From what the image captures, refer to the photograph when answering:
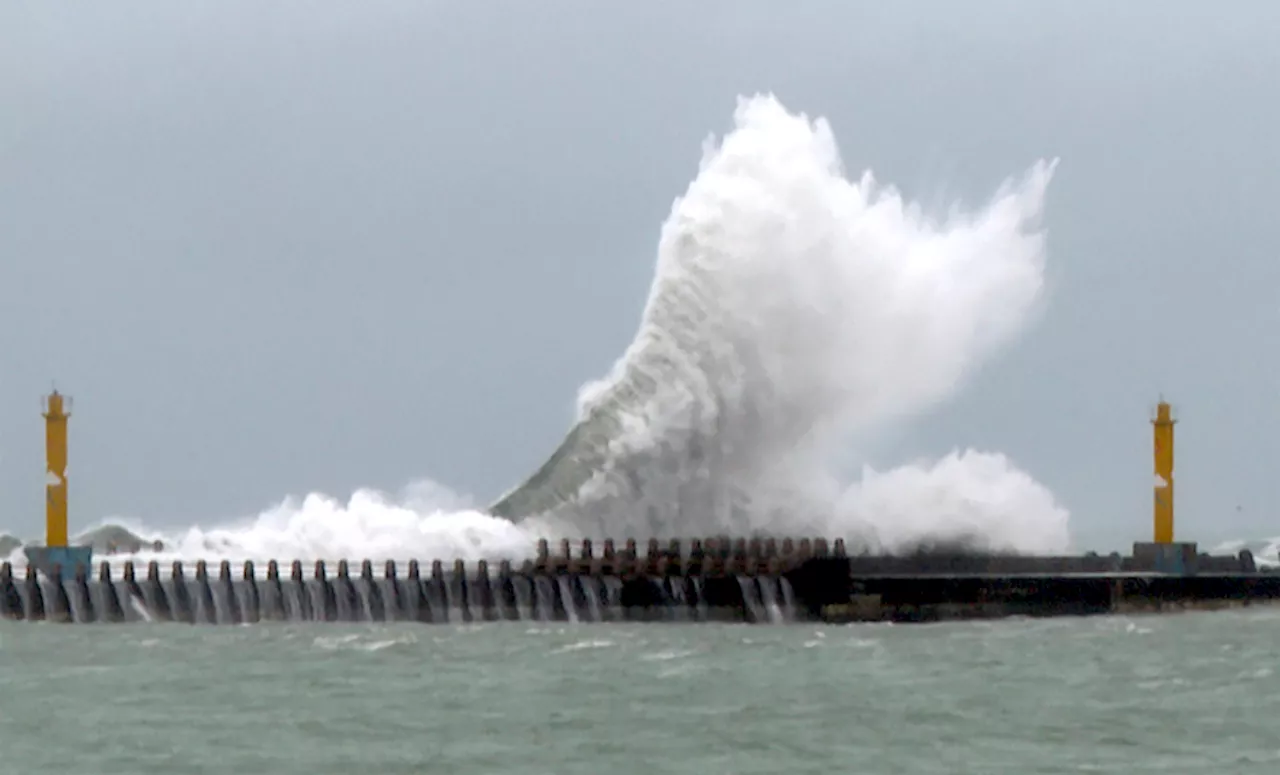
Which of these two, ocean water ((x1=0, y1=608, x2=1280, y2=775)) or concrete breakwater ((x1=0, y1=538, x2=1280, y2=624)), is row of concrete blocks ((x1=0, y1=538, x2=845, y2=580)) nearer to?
concrete breakwater ((x1=0, y1=538, x2=1280, y2=624))

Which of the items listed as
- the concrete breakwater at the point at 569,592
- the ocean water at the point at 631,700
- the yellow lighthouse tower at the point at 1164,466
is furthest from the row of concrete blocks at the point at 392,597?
the yellow lighthouse tower at the point at 1164,466

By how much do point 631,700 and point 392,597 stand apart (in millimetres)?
10307

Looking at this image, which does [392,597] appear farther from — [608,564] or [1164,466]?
[1164,466]

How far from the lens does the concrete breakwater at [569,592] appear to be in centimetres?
3794

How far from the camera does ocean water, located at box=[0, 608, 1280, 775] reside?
Answer: 81.5 ft

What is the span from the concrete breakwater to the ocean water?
790 mm

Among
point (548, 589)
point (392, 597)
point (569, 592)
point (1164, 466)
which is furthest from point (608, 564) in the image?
point (1164, 466)

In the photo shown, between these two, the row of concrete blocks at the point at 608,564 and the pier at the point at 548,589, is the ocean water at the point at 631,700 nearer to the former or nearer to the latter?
the pier at the point at 548,589

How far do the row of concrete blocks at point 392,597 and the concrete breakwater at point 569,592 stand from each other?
0.05 feet

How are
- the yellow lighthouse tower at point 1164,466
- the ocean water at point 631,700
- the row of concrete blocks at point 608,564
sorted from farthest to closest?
the yellow lighthouse tower at point 1164,466 → the row of concrete blocks at point 608,564 → the ocean water at point 631,700

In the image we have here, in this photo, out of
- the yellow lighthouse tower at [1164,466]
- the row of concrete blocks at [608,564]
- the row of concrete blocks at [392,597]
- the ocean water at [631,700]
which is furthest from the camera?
the yellow lighthouse tower at [1164,466]

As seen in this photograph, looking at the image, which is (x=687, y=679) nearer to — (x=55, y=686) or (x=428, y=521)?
(x=55, y=686)

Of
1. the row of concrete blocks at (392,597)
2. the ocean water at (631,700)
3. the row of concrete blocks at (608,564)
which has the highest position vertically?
the row of concrete blocks at (608,564)

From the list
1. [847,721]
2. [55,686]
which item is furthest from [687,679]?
[55,686]
